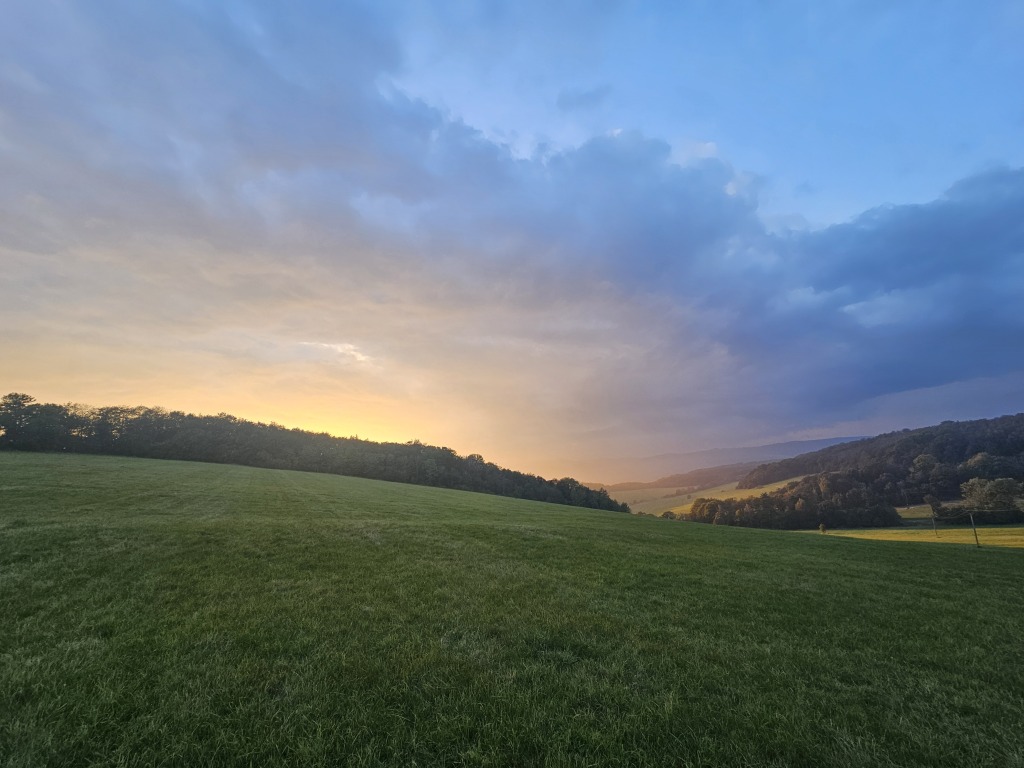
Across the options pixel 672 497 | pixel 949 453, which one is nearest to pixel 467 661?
pixel 949 453

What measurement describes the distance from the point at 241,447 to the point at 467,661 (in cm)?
12678

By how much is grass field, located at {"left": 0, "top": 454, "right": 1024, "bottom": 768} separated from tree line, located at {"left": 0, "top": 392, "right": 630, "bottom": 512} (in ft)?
308

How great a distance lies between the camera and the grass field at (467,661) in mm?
5121

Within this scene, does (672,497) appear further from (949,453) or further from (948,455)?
(949,453)

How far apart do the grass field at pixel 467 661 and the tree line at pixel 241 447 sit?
94010 mm

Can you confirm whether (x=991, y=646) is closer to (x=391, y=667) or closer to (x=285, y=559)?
(x=391, y=667)

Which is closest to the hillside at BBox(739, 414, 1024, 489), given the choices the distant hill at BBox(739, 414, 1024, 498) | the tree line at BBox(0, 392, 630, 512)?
the distant hill at BBox(739, 414, 1024, 498)

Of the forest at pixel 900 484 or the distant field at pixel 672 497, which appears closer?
the forest at pixel 900 484

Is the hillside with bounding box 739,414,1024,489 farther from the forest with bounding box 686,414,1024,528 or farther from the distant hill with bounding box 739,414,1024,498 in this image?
the forest with bounding box 686,414,1024,528

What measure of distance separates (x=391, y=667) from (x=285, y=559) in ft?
33.2

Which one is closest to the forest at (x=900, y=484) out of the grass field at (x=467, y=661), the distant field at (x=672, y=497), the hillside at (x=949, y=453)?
the hillside at (x=949, y=453)

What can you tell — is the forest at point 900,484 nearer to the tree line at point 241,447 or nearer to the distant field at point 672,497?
the distant field at point 672,497

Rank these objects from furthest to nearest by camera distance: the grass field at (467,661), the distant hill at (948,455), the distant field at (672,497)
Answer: the distant field at (672,497) → the distant hill at (948,455) → the grass field at (467,661)

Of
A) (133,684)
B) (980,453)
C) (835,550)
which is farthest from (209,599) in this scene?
(980,453)
